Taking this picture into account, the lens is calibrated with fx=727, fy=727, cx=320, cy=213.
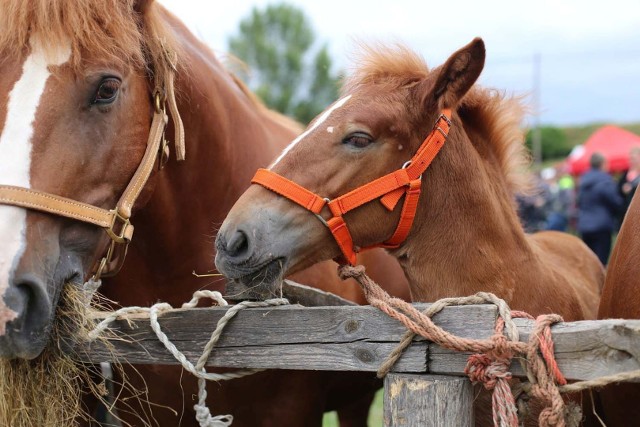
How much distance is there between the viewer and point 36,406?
2338mm

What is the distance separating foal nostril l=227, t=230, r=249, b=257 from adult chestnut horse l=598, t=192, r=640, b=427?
1.38 m

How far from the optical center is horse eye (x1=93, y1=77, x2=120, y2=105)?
257cm

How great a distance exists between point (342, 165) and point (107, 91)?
88 centimetres

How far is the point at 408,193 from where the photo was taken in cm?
272

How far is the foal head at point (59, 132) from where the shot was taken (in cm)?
219

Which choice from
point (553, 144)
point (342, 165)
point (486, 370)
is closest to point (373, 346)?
point (486, 370)

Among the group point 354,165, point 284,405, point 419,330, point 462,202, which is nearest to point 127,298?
point 284,405

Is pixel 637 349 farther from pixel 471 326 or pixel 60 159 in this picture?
pixel 60 159

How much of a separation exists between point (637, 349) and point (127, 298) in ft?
7.27

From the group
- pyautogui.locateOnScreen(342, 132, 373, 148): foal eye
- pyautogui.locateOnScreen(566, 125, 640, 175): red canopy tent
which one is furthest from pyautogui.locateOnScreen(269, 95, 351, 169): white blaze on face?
pyautogui.locateOnScreen(566, 125, 640, 175): red canopy tent

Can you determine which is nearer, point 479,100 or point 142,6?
point 142,6

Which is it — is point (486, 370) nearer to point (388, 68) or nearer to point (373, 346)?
point (373, 346)

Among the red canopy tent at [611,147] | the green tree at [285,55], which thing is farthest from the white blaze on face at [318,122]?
the green tree at [285,55]

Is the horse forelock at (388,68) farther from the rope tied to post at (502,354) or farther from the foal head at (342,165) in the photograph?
the rope tied to post at (502,354)
